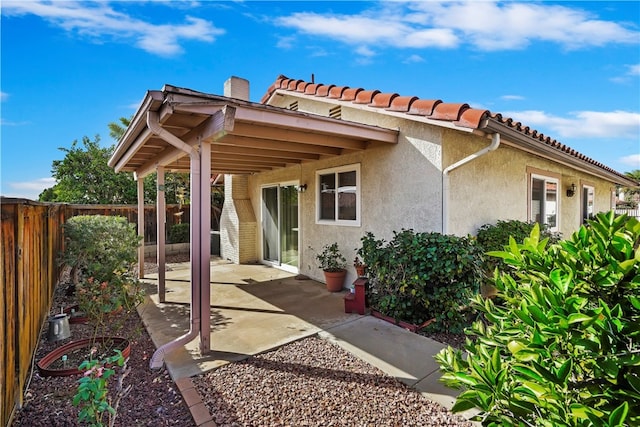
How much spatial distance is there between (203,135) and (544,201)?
955 centimetres

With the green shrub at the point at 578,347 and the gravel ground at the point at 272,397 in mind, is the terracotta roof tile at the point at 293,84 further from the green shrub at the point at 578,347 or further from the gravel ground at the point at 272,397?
the green shrub at the point at 578,347

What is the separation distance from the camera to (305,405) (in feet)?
10.9

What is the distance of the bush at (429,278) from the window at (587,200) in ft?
31.2

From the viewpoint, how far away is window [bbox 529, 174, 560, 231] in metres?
9.01

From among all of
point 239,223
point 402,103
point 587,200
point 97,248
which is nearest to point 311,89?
point 402,103

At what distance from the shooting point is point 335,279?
25.3 ft

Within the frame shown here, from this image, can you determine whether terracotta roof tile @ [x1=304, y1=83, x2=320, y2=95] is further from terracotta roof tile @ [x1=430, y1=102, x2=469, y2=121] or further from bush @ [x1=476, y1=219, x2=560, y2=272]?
bush @ [x1=476, y1=219, x2=560, y2=272]

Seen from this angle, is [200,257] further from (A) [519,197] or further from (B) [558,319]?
(A) [519,197]

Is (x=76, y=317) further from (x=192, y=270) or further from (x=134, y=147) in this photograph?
(x=134, y=147)

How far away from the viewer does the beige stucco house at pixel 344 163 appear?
4.68 m

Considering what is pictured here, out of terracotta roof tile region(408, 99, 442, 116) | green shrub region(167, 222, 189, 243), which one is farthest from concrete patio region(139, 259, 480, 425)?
green shrub region(167, 222, 189, 243)

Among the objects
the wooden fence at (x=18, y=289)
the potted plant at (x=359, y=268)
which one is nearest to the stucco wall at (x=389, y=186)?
the potted plant at (x=359, y=268)

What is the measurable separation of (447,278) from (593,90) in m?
9.98

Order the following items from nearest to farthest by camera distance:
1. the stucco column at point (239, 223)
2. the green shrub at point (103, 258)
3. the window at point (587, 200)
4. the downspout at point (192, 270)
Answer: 1. the downspout at point (192, 270)
2. the green shrub at point (103, 258)
3. the stucco column at point (239, 223)
4. the window at point (587, 200)
